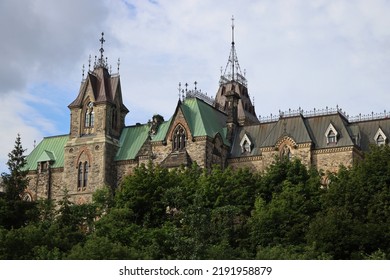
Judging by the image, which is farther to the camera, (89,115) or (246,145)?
(89,115)

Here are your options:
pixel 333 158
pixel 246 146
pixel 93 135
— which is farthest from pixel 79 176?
pixel 333 158

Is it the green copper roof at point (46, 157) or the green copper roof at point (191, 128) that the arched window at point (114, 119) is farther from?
the green copper roof at point (46, 157)

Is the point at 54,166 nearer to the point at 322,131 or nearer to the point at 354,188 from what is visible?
the point at 322,131

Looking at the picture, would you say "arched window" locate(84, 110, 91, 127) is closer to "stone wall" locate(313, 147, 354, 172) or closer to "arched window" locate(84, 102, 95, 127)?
"arched window" locate(84, 102, 95, 127)

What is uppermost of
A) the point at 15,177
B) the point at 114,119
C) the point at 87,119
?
the point at 114,119

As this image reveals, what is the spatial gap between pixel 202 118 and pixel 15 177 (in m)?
22.8

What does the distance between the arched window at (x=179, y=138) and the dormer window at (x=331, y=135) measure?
14924 millimetres

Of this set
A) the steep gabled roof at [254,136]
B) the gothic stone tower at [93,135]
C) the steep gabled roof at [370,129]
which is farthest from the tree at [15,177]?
the steep gabled roof at [370,129]

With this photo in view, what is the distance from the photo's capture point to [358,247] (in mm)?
56188

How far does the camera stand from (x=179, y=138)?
84875 mm

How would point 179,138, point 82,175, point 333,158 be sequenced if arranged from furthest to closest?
point 82,175
point 179,138
point 333,158

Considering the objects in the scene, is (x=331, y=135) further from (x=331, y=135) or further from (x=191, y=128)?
(x=191, y=128)

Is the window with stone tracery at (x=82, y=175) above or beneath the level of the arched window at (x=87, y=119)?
beneath

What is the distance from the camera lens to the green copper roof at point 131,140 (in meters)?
90.6
